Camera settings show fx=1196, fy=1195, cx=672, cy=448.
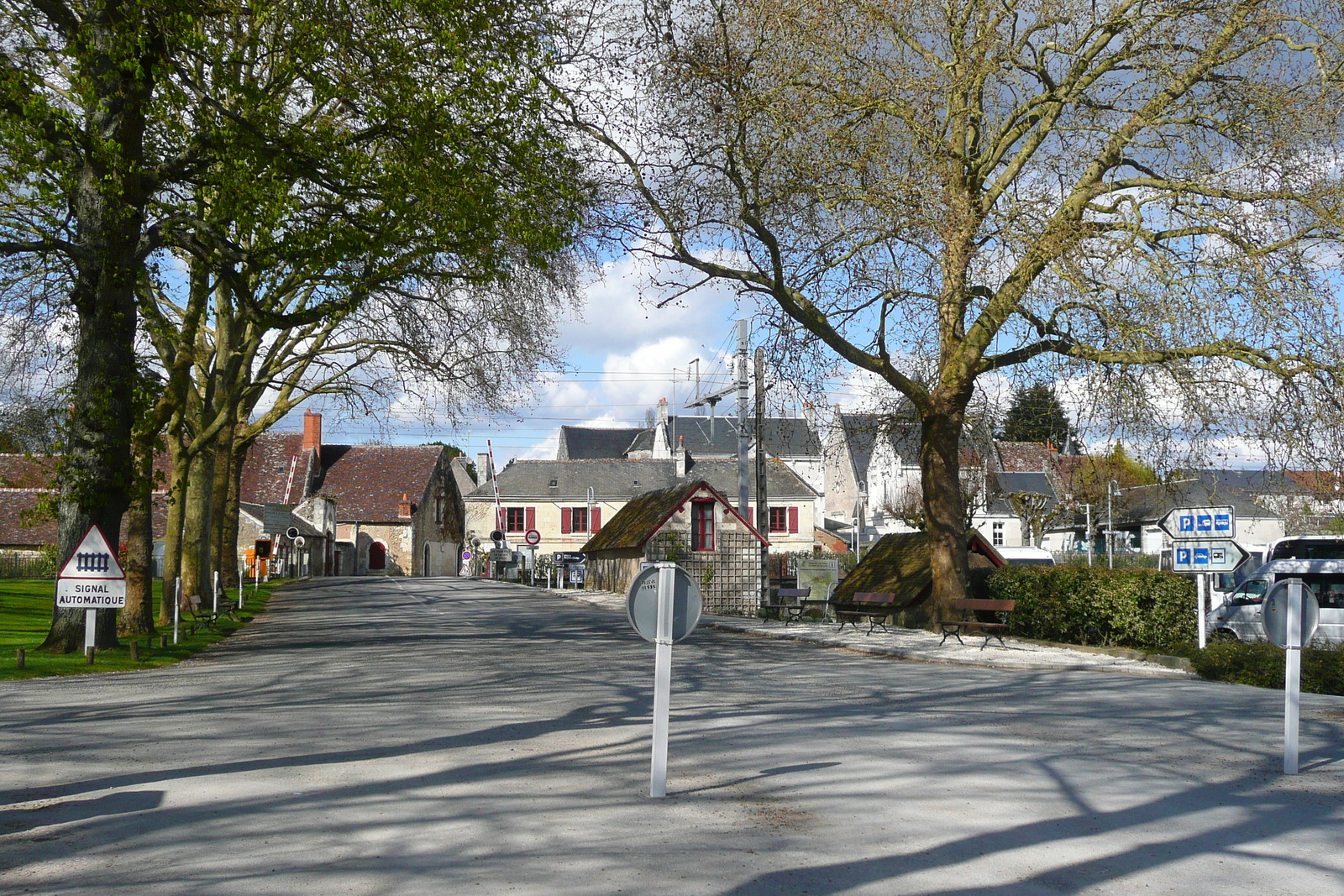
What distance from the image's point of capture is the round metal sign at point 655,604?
7.87m

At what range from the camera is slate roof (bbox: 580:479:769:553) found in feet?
148

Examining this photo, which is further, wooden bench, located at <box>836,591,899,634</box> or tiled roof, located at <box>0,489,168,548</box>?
tiled roof, located at <box>0,489,168,548</box>

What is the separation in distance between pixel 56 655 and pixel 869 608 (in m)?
15.6

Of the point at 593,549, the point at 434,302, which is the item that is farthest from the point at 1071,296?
the point at 593,549

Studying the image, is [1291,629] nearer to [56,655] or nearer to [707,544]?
[56,655]

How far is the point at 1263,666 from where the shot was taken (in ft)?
51.4

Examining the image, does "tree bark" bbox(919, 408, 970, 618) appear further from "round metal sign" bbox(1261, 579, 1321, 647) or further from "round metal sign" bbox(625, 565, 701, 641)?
"round metal sign" bbox(625, 565, 701, 641)

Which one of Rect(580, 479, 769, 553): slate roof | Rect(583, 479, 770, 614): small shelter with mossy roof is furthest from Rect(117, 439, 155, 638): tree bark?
Rect(583, 479, 770, 614): small shelter with mossy roof

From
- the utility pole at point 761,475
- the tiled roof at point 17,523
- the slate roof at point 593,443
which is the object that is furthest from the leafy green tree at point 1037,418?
the slate roof at point 593,443

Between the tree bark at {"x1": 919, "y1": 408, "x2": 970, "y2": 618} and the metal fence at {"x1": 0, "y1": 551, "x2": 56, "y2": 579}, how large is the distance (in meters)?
42.4

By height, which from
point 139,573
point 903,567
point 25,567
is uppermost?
point 139,573

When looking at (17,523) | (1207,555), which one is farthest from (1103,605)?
(17,523)

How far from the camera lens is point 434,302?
2139 cm

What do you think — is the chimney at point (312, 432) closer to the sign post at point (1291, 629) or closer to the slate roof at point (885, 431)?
the slate roof at point (885, 431)
